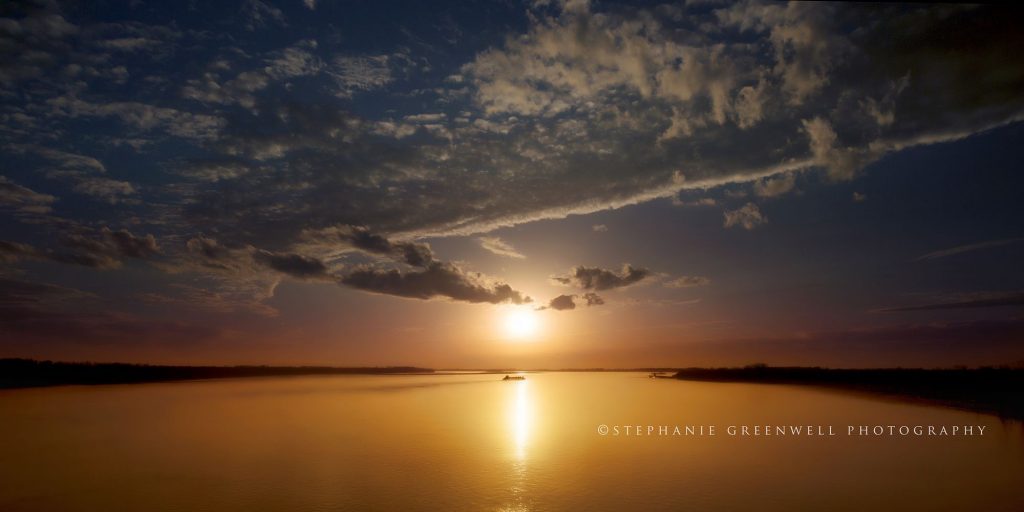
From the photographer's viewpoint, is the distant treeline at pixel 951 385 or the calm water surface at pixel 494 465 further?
the distant treeline at pixel 951 385

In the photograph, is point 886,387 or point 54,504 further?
point 886,387

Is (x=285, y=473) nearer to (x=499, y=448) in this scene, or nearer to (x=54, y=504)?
(x=54, y=504)

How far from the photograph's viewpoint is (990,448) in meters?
23.1

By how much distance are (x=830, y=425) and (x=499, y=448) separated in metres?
19.9

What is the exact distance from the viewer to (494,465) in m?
21.9

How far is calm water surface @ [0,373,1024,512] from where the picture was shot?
1631 centimetres

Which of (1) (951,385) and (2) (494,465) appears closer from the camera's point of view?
(2) (494,465)

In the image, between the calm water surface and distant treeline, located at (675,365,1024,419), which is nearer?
the calm water surface

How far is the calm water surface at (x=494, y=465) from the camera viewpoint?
642 inches

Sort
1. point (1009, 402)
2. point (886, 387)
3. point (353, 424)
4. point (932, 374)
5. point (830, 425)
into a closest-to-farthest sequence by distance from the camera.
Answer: point (830, 425), point (353, 424), point (1009, 402), point (886, 387), point (932, 374)

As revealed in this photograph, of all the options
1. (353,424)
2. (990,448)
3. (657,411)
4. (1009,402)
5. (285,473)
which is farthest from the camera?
(657,411)

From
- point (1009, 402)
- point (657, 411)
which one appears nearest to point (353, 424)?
point (657, 411)

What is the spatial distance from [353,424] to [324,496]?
19324mm

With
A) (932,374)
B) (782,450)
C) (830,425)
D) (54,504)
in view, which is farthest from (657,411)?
(932,374)
